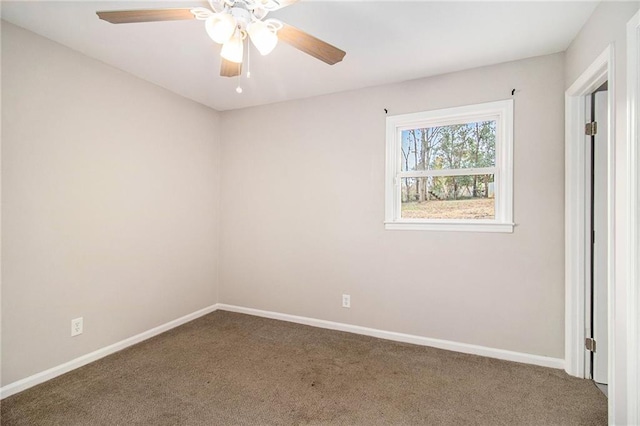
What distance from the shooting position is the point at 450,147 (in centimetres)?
289

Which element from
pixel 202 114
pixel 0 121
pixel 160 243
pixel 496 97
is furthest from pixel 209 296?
pixel 496 97

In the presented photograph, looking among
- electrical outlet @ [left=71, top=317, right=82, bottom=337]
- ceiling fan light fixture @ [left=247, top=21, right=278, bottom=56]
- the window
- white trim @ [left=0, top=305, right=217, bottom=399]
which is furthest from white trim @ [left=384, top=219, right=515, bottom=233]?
electrical outlet @ [left=71, top=317, right=82, bottom=337]

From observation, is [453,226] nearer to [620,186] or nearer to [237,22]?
[620,186]

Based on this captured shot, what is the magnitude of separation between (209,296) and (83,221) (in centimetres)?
171

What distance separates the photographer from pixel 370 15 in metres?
1.97

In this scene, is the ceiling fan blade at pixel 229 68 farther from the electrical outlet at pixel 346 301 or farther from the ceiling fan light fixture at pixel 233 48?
the electrical outlet at pixel 346 301

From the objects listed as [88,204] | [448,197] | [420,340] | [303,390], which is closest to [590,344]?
[420,340]

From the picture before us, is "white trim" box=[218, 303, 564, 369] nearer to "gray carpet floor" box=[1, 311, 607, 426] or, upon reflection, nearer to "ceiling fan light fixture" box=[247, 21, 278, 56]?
"gray carpet floor" box=[1, 311, 607, 426]

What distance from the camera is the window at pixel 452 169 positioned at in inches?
104

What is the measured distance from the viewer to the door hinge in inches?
88.4

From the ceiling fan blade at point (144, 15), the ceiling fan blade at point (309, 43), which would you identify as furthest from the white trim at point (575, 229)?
the ceiling fan blade at point (144, 15)

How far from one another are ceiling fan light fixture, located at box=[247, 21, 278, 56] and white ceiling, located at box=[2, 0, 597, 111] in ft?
1.74

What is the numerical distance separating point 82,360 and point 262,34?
2.78 meters

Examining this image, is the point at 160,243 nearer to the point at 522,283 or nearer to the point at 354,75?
the point at 354,75
